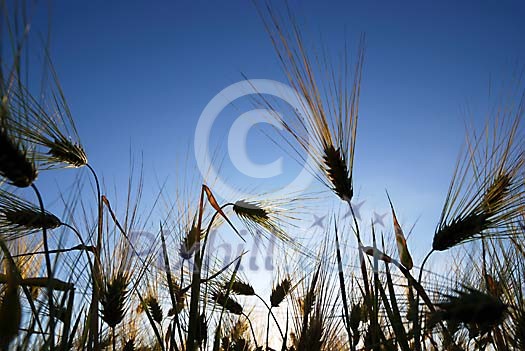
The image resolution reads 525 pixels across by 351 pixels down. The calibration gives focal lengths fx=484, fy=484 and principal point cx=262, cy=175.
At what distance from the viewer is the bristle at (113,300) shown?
1.78 metres

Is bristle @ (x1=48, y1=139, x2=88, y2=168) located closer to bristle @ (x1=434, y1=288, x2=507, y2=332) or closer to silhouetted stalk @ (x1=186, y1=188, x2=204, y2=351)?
silhouetted stalk @ (x1=186, y1=188, x2=204, y2=351)

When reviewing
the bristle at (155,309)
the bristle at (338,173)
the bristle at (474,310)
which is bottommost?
the bristle at (474,310)

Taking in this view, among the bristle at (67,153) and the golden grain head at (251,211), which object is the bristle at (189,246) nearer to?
the golden grain head at (251,211)

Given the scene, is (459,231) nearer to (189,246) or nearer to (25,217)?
(189,246)

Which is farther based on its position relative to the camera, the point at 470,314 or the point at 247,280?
the point at 247,280

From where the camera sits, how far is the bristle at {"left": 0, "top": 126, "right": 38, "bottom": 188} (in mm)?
1396

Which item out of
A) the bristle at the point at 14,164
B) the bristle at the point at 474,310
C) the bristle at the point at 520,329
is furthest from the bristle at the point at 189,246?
the bristle at the point at 474,310

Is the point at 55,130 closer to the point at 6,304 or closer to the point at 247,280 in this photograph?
the point at 6,304

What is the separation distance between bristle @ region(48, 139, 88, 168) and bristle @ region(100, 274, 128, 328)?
1.79 feet

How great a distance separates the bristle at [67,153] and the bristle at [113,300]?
0.54 meters

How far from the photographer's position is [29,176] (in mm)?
1538

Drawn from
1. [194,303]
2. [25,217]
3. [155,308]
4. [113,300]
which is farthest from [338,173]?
[155,308]

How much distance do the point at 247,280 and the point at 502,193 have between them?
1479 mm

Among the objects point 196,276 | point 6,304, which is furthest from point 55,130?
point 6,304
